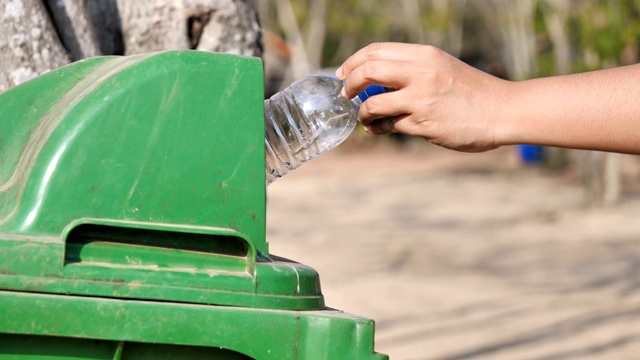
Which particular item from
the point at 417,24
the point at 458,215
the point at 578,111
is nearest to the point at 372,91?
the point at 578,111

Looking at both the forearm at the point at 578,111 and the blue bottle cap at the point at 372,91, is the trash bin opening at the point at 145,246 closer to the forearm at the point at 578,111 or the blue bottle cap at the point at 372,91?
Result: the blue bottle cap at the point at 372,91

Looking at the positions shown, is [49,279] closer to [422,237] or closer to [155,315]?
[155,315]

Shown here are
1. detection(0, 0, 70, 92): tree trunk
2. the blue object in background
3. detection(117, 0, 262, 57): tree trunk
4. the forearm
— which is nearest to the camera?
the forearm

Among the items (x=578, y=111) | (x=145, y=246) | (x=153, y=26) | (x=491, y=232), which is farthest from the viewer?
(x=491, y=232)

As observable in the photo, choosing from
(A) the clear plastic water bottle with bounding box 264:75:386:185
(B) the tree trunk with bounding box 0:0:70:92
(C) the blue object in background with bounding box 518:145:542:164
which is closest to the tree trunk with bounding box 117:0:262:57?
(B) the tree trunk with bounding box 0:0:70:92

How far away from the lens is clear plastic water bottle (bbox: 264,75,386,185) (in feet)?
8.79

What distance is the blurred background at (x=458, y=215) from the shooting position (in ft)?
10.7

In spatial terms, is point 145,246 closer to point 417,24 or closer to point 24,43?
point 24,43

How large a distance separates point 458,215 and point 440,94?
12.1 meters

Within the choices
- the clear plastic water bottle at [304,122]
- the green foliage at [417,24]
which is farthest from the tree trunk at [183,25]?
the green foliage at [417,24]

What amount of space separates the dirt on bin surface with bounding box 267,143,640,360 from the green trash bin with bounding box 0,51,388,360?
4.30m

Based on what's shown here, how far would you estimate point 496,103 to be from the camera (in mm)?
2039

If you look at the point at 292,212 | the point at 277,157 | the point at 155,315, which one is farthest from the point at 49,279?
the point at 292,212

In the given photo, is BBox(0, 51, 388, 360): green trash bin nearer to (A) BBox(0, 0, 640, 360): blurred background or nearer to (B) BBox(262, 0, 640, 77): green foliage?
(A) BBox(0, 0, 640, 360): blurred background
